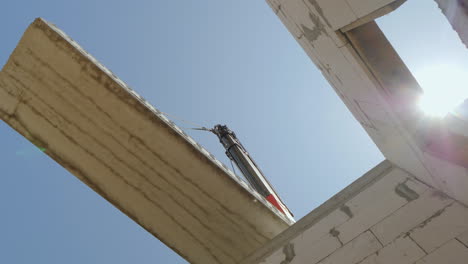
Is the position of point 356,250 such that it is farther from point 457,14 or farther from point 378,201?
point 457,14

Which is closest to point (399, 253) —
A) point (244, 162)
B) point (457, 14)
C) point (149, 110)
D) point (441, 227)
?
point (441, 227)

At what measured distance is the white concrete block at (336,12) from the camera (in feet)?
7.14

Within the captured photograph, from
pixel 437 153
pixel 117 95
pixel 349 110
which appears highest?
pixel 117 95

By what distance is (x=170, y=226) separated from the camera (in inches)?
136

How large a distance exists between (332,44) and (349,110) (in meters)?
0.81

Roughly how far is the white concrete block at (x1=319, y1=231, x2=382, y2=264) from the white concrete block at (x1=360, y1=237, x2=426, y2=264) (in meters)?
0.05

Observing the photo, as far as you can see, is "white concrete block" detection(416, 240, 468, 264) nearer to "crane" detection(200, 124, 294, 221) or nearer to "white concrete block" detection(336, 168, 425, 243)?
"white concrete block" detection(336, 168, 425, 243)

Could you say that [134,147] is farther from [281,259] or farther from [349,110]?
[349,110]

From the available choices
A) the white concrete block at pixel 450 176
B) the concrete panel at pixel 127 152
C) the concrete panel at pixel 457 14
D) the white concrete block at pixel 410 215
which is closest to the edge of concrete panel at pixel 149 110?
the concrete panel at pixel 127 152

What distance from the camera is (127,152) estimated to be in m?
3.28

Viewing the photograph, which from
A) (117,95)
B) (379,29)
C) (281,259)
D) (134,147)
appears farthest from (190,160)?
(379,29)

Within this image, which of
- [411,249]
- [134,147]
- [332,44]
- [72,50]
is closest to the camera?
[332,44]

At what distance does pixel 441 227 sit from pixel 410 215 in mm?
234

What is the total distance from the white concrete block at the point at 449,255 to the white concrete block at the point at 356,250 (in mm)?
352
